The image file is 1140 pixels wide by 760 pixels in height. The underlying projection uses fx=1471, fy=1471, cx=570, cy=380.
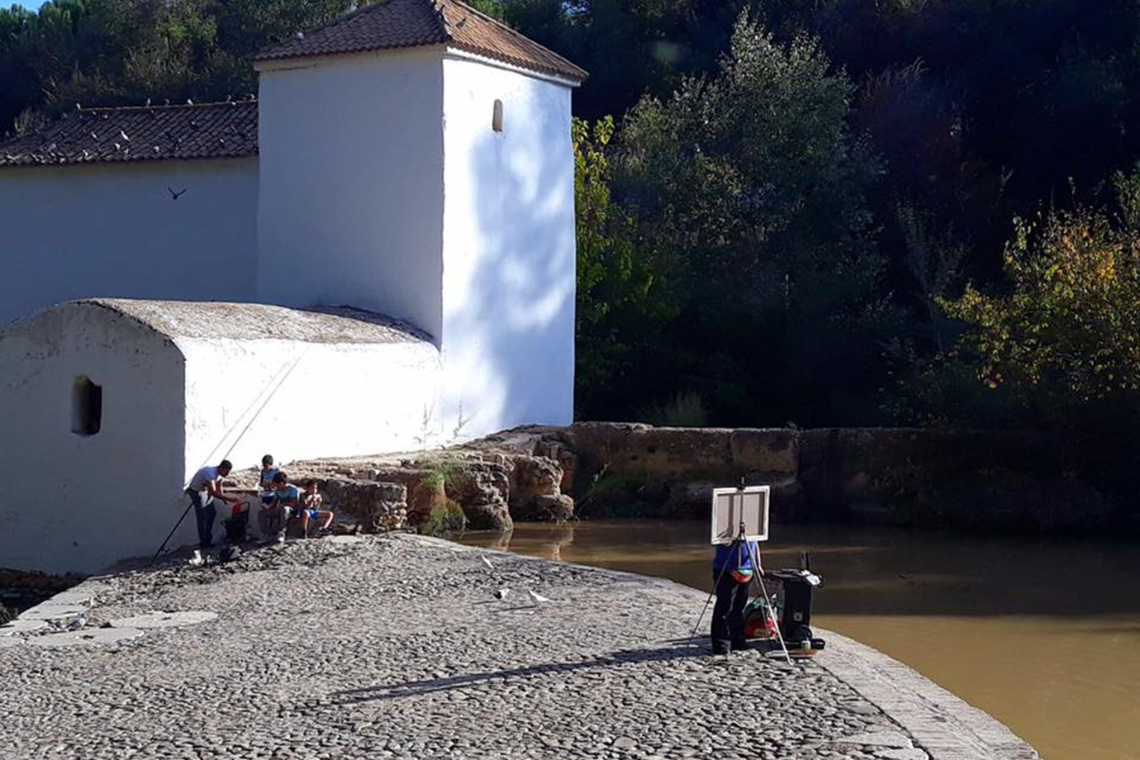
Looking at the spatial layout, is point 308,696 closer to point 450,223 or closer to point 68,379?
point 68,379

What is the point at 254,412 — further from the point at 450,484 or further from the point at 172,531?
the point at 450,484

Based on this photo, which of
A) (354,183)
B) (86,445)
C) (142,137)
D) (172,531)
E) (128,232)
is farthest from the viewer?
(142,137)

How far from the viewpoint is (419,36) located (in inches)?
816

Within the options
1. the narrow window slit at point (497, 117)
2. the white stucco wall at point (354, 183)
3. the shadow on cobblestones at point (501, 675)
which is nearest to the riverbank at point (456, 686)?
the shadow on cobblestones at point (501, 675)

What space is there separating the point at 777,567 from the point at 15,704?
9373 mm

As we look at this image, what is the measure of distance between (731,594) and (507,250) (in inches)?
507

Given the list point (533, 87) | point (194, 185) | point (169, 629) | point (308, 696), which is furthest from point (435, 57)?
point (308, 696)

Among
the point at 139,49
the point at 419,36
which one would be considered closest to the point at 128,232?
the point at 419,36

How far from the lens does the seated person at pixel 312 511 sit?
50.7 feet

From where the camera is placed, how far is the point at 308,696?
8945mm

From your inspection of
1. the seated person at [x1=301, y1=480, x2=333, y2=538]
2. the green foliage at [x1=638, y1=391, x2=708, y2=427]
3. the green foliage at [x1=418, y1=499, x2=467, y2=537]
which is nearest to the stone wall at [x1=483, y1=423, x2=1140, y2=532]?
the green foliage at [x1=418, y1=499, x2=467, y2=537]

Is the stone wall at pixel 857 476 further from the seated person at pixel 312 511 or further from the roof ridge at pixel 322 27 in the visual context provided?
the roof ridge at pixel 322 27

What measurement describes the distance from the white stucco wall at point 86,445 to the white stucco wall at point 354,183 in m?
5.27

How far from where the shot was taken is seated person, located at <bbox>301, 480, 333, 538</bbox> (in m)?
15.4
